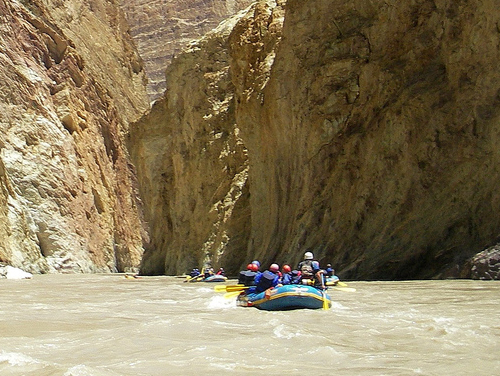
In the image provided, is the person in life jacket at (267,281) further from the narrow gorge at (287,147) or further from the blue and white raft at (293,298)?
the narrow gorge at (287,147)

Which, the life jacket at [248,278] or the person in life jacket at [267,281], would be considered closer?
the person in life jacket at [267,281]

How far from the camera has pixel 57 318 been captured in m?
11.8

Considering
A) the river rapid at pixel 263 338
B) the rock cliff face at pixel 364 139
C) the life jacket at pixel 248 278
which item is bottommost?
the river rapid at pixel 263 338

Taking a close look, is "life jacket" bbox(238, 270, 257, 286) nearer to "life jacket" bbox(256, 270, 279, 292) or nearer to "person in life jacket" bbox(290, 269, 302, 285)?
"person in life jacket" bbox(290, 269, 302, 285)

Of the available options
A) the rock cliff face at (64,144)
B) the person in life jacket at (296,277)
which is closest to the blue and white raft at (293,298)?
the person in life jacket at (296,277)

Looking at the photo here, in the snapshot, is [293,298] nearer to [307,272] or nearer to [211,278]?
[307,272]

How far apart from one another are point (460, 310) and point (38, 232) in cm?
4315

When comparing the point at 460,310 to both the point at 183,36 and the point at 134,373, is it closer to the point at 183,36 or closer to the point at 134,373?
the point at 134,373

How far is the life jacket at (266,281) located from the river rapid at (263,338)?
0.66 meters

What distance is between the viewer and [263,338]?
28.6 ft

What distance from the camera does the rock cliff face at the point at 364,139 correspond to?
1861cm

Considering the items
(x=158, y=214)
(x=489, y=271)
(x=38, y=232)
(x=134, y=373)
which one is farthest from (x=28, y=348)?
(x=38, y=232)

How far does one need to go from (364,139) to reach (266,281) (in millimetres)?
10860

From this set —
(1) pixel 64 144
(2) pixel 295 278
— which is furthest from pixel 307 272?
(1) pixel 64 144
